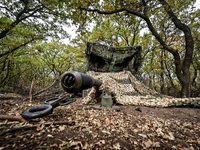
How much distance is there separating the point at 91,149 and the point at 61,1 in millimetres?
7749

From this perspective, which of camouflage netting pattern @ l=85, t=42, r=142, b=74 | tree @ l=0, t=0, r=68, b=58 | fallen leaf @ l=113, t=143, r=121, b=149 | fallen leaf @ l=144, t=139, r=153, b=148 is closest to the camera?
fallen leaf @ l=113, t=143, r=121, b=149

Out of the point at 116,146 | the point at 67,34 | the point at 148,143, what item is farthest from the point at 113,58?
the point at 116,146

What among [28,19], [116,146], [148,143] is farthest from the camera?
[28,19]

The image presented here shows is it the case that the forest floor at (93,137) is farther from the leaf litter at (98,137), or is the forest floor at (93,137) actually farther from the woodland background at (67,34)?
the woodland background at (67,34)

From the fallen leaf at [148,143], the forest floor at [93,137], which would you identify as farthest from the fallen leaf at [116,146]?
the fallen leaf at [148,143]

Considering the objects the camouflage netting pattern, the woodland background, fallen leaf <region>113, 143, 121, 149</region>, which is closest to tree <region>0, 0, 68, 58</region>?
the woodland background

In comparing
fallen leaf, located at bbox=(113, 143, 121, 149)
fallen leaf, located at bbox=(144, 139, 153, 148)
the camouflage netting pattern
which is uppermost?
the camouflage netting pattern

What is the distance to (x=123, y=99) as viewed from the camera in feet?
14.8

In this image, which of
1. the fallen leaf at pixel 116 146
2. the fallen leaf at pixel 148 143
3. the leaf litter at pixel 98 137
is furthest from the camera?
the fallen leaf at pixel 148 143

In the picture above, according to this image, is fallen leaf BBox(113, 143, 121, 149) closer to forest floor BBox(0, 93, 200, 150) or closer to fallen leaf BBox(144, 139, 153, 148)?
forest floor BBox(0, 93, 200, 150)

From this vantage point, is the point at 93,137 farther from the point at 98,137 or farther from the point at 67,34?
the point at 67,34

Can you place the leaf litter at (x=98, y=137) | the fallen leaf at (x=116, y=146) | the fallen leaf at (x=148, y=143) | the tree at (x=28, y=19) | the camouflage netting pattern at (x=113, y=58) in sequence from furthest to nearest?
the camouflage netting pattern at (x=113, y=58) → the tree at (x=28, y=19) → the fallen leaf at (x=148, y=143) → the fallen leaf at (x=116, y=146) → the leaf litter at (x=98, y=137)

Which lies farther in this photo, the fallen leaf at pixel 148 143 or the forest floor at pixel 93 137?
the fallen leaf at pixel 148 143

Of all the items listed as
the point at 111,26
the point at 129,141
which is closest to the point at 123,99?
the point at 129,141
